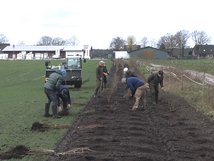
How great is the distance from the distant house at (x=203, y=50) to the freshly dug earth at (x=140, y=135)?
152983 millimetres

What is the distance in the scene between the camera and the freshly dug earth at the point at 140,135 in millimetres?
9523

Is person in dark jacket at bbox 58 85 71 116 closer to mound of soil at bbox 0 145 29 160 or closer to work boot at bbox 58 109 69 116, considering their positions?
work boot at bbox 58 109 69 116

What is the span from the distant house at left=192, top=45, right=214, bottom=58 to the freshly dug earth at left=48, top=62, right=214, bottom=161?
153 m

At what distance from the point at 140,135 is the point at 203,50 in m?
164

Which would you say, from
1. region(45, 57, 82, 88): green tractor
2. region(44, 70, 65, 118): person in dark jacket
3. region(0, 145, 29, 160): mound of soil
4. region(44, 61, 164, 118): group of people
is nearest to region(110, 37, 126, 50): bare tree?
region(45, 57, 82, 88): green tractor

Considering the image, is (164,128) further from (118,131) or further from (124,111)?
(124,111)

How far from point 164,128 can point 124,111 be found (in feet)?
13.3

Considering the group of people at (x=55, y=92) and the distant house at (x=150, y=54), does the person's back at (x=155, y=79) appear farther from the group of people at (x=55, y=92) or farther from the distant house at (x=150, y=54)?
the distant house at (x=150, y=54)

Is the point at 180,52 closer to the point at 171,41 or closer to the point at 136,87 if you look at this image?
the point at 171,41

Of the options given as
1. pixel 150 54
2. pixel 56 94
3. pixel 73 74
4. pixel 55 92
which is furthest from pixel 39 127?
pixel 150 54

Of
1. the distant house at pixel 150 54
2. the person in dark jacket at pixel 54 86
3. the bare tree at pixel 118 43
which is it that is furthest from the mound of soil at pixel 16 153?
the bare tree at pixel 118 43

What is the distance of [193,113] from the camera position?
17266 mm

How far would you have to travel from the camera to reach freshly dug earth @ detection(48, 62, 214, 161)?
31.2 feet

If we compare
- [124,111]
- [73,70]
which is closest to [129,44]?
[73,70]
